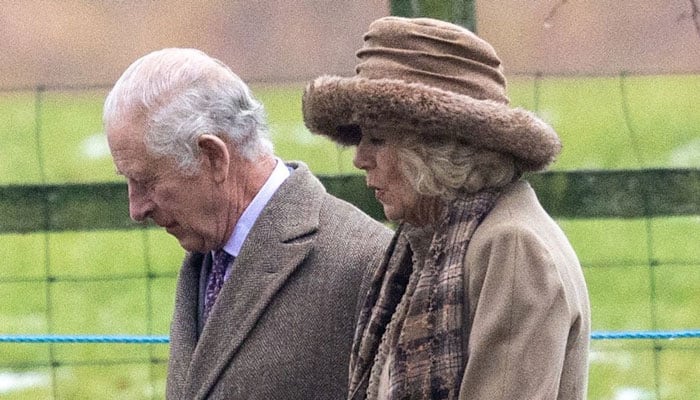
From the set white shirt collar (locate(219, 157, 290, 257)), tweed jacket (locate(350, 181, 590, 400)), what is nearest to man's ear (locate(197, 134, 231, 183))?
white shirt collar (locate(219, 157, 290, 257))

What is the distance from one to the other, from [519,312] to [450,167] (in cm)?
29

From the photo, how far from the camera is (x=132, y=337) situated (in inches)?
188

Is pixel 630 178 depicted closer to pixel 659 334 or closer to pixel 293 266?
pixel 659 334

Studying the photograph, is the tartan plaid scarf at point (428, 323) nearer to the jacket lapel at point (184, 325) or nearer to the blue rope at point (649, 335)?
the jacket lapel at point (184, 325)

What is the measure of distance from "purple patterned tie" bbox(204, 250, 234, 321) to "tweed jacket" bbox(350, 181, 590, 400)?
2.31 ft

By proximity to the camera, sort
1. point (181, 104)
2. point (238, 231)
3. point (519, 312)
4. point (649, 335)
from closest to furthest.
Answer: point (519, 312) < point (181, 104) < point (238, 231) < point (649, 335)

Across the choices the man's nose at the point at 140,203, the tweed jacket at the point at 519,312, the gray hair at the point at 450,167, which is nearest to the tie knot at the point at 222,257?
the man's nose at the point at 140,203

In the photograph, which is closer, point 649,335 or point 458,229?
point 458,229

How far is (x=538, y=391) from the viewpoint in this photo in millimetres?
1992

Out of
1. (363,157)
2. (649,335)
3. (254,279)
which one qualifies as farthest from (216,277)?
(649,335)

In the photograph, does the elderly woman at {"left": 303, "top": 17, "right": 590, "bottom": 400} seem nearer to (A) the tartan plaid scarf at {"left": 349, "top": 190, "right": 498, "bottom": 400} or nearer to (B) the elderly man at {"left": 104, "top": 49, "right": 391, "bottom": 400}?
(A) the tartan plaid scarf at {"left": 349, "top": 190, "right": 498, "bottom": 400}

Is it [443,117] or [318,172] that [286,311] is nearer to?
[443,117]

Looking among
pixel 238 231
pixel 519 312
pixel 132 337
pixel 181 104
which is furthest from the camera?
pixel 132 337

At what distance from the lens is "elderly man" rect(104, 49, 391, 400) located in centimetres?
246
